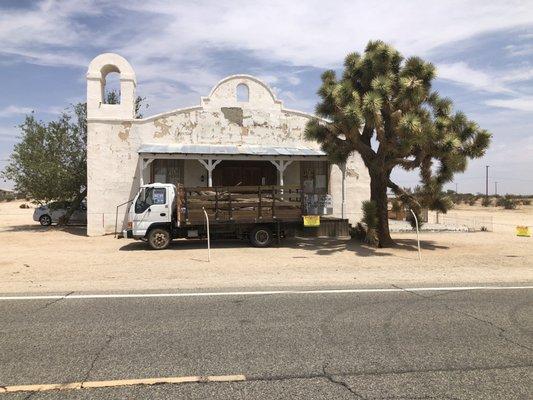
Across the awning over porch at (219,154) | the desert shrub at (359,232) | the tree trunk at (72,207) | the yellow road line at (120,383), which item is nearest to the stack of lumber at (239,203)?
the desert shrub at (359,232)

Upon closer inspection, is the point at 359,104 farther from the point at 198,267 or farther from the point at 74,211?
the point at 74,211

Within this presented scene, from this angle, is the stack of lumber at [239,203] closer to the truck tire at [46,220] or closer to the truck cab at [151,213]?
the truck cab at [151,213]

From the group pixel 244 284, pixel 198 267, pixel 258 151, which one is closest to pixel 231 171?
pixel 258 151

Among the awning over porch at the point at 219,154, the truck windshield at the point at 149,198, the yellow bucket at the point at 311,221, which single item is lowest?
the yellow bucket at the point at 311,221

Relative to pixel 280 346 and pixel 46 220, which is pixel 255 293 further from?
pixel 46 220

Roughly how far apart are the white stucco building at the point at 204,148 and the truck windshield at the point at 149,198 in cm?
363

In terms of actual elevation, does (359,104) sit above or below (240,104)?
below

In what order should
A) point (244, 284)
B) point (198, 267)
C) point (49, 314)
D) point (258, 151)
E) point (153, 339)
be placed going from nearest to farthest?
point (153, 339) < point (49, 314) < point (244, 284) < point (198, 267) < point (258, 151)

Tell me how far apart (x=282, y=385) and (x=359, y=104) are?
40.7 feet

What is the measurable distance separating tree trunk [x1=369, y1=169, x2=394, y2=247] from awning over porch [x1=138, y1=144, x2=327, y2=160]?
14.5 ft

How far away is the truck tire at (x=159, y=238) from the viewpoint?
16047 mm

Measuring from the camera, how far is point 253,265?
1241cm

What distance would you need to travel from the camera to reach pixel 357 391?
161 inches

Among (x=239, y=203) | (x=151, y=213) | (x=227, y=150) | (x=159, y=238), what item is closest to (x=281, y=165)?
(x=227, y=150)
